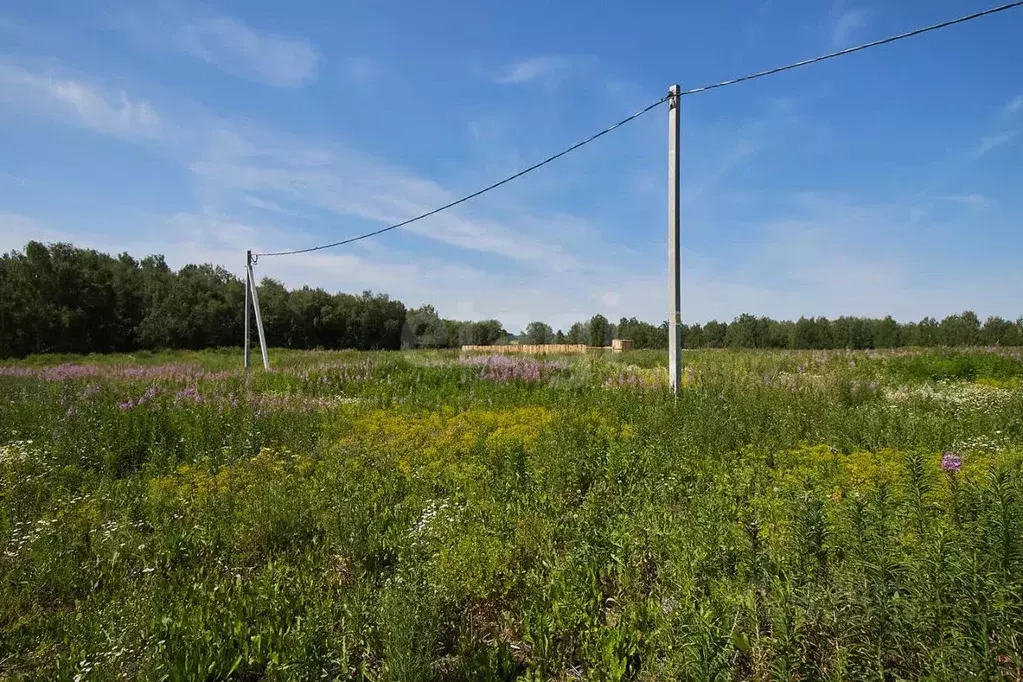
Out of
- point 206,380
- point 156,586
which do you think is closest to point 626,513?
point 156,586

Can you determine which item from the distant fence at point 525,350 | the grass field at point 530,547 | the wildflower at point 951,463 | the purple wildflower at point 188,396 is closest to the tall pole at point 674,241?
the grass field at point 530,547

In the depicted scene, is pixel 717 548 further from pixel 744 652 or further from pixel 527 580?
pixel 527 580

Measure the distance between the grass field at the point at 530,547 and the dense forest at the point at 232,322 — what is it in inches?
1284

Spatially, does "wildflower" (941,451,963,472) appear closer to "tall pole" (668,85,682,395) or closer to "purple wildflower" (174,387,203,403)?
"tall pole" (668,85,682,395)

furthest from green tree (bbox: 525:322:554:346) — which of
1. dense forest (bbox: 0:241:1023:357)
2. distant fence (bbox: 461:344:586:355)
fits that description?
distant fence (bbox: 461:344:586:355)

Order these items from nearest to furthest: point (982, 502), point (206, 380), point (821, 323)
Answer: point (982, 502) < point (206, 380) < point (821, 323)

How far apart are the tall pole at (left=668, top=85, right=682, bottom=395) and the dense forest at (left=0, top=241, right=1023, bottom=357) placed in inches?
1178

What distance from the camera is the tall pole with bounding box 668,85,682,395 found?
8.10 m

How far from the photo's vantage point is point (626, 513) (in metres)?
3.95

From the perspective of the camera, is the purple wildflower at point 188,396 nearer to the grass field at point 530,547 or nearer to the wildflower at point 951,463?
→ the grass field at point 530,547

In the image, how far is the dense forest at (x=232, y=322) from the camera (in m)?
37.5

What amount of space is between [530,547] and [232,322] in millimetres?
54216

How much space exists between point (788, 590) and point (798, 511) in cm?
62

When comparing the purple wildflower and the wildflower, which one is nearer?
the wildflower
